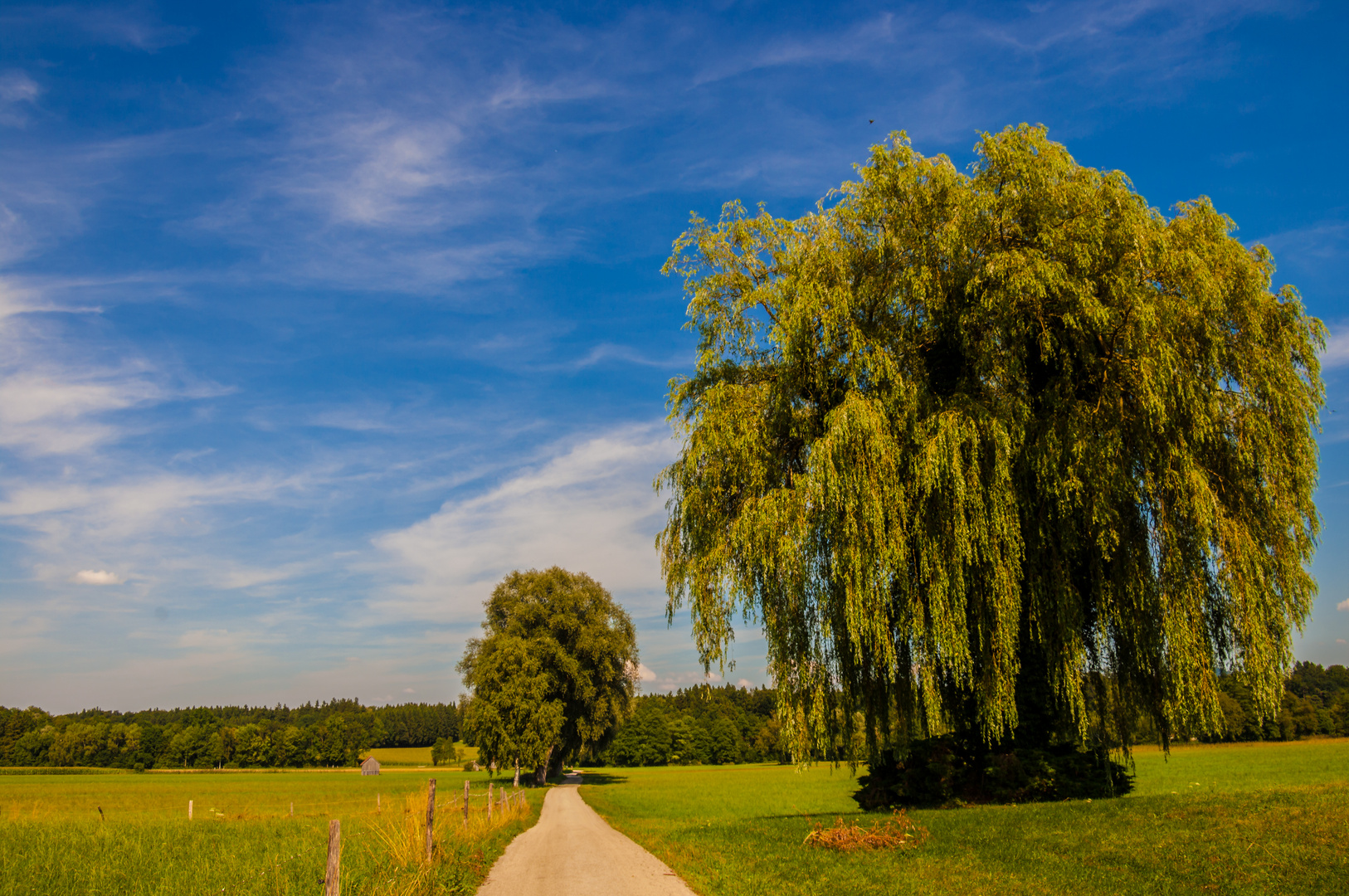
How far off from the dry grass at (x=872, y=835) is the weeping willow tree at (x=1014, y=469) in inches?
73.5

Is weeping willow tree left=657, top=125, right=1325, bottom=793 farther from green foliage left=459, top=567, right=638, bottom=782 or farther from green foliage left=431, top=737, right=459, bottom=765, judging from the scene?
green foliage left=431, top=737, right=459, bottom=765

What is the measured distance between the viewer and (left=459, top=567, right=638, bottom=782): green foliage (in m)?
38.1

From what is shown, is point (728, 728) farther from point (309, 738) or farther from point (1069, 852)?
point (1069, 852)

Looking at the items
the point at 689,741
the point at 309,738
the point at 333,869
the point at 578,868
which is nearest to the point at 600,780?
the point at 689,741

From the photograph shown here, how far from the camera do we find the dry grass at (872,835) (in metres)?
11.1

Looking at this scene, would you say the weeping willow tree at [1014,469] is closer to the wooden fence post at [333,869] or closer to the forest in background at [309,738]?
the wooden fence post at [333,869]

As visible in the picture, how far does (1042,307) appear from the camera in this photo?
44.4 ft

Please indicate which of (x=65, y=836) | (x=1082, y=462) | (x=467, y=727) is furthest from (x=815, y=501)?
(x=467, y=727)

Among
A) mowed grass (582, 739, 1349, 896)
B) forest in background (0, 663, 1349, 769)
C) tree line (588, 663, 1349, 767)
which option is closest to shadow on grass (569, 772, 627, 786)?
tree line (588, 663, 1349, 767)

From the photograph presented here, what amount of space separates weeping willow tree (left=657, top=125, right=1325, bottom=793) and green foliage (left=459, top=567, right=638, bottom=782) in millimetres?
26753

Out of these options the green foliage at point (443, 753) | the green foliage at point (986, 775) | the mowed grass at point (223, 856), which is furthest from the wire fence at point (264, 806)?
the green foliage at point (443, 753)

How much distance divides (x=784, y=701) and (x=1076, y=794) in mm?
6187

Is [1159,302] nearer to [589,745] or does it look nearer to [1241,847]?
[1241,847]

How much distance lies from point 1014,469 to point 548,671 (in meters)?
32.8
